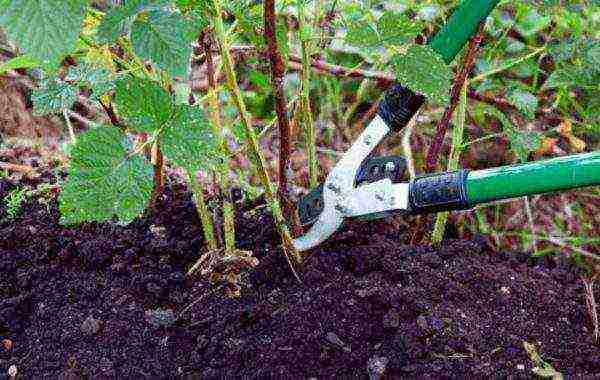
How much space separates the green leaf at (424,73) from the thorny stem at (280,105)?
15cm

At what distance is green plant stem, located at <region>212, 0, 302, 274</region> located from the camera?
0.93 meters

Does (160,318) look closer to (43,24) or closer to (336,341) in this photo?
(336,341)

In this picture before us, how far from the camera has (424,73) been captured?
0.99 meters

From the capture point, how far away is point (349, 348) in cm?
114

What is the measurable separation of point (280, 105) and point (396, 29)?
187 mm

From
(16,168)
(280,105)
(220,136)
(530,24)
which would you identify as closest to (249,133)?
(280,105)

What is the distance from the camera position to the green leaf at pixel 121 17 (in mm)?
788

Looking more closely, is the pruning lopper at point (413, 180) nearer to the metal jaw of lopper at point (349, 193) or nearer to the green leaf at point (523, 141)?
the metal jaw of lopper at point (349, 193)

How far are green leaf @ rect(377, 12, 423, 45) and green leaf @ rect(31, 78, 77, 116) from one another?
433 mm

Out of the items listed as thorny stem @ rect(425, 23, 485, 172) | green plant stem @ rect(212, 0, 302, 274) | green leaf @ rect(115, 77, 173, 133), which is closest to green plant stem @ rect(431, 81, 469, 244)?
thorny stem @ rect(425, 23, 485, 172)

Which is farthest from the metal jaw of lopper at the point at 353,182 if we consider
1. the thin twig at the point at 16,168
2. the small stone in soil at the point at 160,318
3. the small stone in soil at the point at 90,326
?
the thin twig at the point at 16,168

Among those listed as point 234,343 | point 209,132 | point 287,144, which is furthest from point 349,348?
point 209,132

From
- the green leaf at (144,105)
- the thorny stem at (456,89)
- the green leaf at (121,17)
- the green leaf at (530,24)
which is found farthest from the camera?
the green leaf at (530,24)

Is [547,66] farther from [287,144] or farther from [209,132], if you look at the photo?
[209,132]
